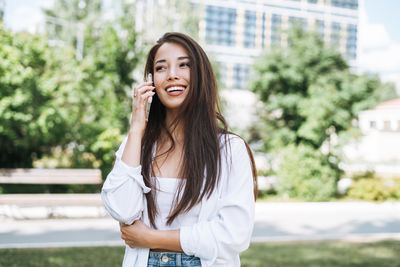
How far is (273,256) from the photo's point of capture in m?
5.69

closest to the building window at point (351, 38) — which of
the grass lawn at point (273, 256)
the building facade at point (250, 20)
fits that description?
the building facade at point (250, 20)

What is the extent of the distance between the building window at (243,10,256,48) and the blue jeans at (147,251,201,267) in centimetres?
6418

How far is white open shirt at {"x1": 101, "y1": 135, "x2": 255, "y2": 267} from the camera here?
151cm

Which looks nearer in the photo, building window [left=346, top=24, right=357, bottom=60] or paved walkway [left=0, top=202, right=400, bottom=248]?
paved walkway [left=0, top=202, right=400, bottom=248]

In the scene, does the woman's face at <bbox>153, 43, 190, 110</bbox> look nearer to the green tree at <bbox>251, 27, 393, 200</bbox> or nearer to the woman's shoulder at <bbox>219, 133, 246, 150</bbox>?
the woman's shoulder at <bbox>219, 133, 246, 150</bbox>

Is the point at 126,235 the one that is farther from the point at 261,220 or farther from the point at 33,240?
the point at 261,220

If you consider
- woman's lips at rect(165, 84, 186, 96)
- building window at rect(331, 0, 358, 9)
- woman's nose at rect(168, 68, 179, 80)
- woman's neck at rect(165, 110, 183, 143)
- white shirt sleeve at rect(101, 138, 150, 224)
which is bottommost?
white shirt sleeve at rect(101, 138, 150, 224)

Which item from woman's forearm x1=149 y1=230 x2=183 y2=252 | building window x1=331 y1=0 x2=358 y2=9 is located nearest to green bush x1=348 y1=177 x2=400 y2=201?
woman's forearm x1=149 y1=230 x2=183 y2=252

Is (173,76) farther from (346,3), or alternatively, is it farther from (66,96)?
(346,3)

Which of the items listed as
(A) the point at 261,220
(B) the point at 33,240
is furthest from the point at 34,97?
(A) the point at 261,220

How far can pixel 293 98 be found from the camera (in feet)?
39.6

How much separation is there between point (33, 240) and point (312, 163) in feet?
26.2

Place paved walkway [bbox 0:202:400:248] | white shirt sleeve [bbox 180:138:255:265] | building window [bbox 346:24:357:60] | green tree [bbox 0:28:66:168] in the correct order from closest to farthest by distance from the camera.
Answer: white shirt sleeve [bbox 180:138:255:265] → paved walkway [bbox 0:202:400:248] → green tree [bbox 0:28:66:168] → building window [bbox 346:24:357:60]

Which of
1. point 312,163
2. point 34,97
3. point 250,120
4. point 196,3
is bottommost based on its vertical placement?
point 312,163
